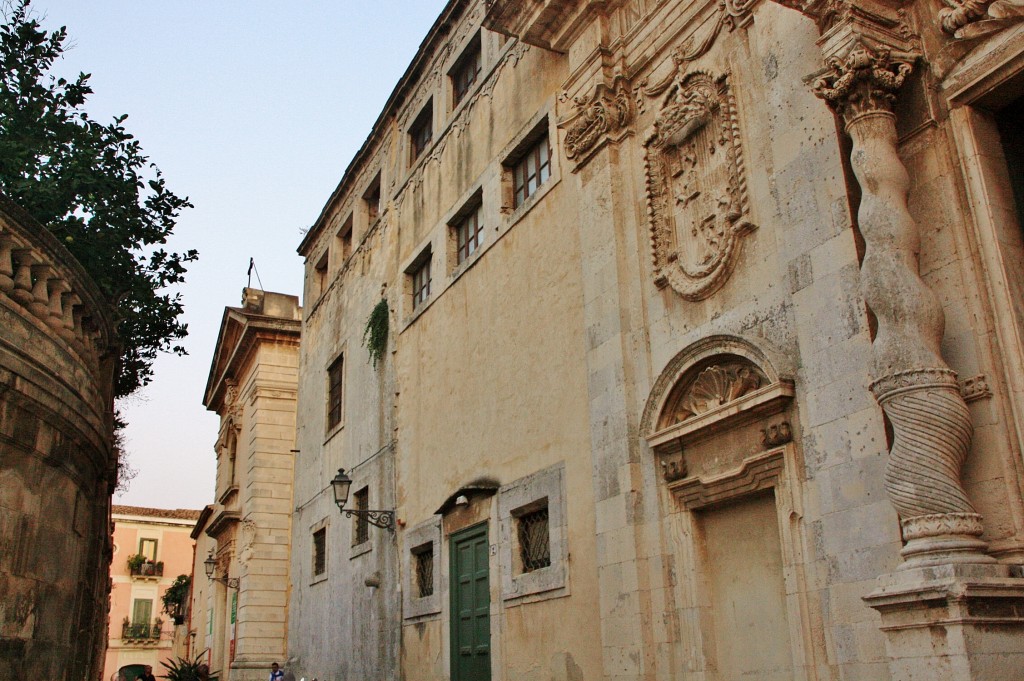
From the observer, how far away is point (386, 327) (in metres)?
17.2

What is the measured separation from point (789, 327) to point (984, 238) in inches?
69.9

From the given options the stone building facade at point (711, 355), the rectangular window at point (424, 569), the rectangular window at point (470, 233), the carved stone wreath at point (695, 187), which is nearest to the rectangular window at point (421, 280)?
the stone building facade at point (711, 355)

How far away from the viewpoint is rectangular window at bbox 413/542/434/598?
567 inches

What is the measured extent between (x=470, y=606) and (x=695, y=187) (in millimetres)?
6365

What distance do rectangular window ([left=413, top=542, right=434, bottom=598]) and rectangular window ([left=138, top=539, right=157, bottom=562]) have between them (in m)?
42.6

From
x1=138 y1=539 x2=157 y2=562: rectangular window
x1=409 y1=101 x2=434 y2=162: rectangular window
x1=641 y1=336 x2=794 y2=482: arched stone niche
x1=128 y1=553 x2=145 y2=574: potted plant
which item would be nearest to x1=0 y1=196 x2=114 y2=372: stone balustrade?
x1=641 y1=336 x2=794 y2=482: arched stone niche

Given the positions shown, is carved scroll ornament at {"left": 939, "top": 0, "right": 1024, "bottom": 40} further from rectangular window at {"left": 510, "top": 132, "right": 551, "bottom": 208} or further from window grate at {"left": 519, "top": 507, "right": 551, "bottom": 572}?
window grate at {"left": 519, "top": 507, "right": 551, "bottom": 572}

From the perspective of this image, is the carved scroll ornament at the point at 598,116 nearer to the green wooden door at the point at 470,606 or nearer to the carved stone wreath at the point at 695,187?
the carved stone wreath at the point at 695,187

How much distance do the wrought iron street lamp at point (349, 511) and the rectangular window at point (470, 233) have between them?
3868 mm

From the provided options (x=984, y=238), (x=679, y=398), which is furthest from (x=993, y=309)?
(x=679, y=398)

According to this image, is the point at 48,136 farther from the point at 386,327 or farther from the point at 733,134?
the point at 733,134

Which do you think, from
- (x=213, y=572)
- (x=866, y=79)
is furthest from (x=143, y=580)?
→ (x=866, y=79)

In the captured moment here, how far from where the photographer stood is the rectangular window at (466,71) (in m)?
15.5

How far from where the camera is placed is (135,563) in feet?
169
